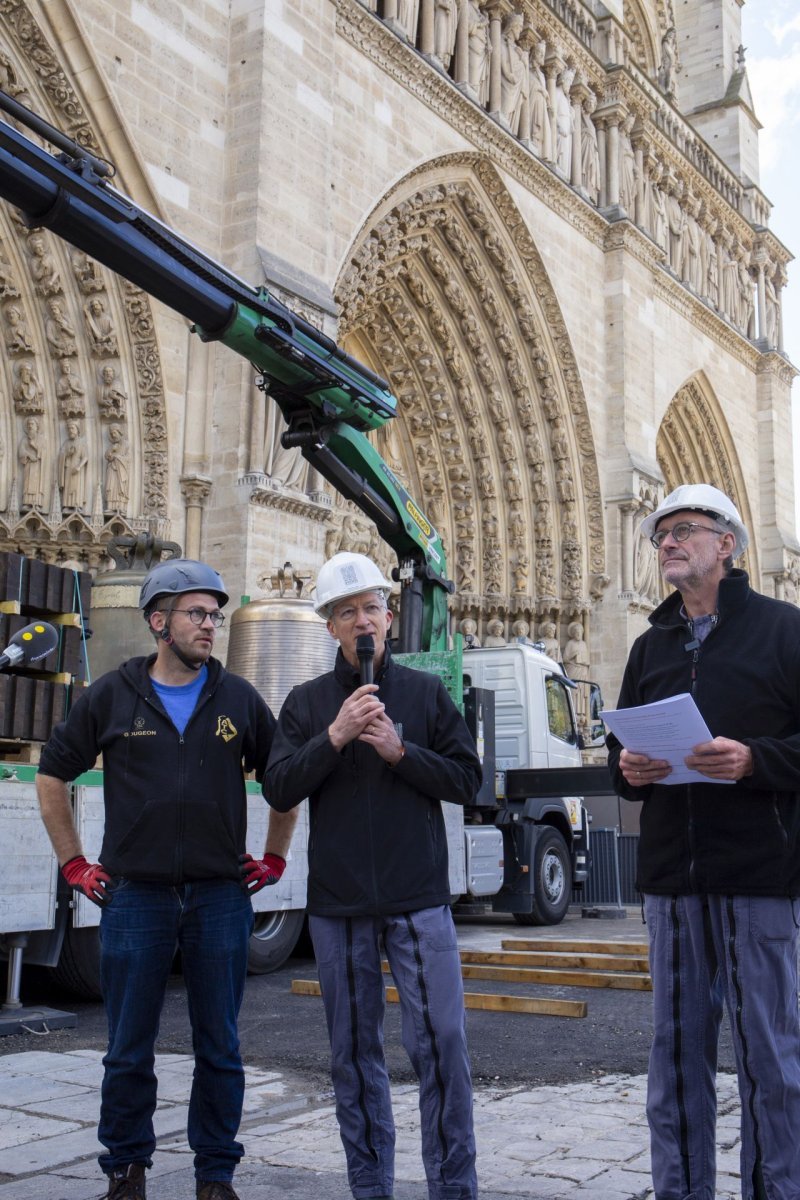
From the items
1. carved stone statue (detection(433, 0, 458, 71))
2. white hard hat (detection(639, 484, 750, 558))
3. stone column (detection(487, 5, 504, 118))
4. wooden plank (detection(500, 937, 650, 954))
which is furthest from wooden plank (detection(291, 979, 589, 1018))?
stone column (detection(487, 5, 504, 118))

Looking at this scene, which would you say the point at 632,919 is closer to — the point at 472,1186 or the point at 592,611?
the point at 592,611

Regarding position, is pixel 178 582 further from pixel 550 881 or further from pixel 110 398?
pixel 110 398

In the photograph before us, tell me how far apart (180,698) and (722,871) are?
1489 millimetres

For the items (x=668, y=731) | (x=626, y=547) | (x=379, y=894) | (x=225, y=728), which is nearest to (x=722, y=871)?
(x=668, y=731)

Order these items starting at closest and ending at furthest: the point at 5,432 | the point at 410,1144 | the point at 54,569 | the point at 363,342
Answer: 1. the point at 410,1144
2. the point at 54,569
3. the point at 5,432
4. the point at 363,342

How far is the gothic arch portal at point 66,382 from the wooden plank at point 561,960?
19.0ft

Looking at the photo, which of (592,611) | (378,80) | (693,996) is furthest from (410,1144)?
(592,611)

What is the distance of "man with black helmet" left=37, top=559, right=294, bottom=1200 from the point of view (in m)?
3.16

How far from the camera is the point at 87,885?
3215 mm

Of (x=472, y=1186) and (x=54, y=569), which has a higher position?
(x=54, y=569)

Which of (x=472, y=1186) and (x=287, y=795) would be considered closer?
(x=472, y=1186)

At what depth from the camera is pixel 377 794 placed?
3.12 meters

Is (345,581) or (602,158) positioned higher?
(602,158)

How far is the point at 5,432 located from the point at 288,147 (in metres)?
4.44
